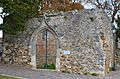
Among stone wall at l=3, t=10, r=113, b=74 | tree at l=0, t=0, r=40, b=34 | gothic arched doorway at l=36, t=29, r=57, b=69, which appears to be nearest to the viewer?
tree at l=0, t=0, r=40, b=34

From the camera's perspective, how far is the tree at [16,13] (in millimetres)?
14008

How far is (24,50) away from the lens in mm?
16109

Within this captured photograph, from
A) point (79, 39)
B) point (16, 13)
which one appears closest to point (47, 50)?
point (79, 39)

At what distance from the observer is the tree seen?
14008 millimetres

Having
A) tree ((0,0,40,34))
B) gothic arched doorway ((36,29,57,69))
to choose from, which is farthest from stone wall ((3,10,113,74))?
gothic arched doorway ((36,29,57,69))

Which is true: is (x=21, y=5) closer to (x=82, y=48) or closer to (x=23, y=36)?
(x=23, y=36)

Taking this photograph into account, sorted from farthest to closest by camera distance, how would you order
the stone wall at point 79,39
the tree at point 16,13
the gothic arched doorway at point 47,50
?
the gothic arched doorway at point 47,50 → the stone wall at point 79,39 → the tree at point 16,13

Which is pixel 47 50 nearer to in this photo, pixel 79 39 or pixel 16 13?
pixel 79 39

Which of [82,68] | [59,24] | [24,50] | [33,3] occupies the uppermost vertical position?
[33,3]

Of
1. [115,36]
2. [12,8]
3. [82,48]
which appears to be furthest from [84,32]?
[115,36]

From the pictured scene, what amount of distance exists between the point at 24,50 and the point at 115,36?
883 centimetres

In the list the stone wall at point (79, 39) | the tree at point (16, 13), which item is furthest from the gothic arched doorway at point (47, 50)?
the tree at point (16, 13)

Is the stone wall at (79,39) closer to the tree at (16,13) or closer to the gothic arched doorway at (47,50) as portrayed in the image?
the tree at (16,13)

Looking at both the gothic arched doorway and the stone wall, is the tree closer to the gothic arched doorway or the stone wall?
the stone wall
